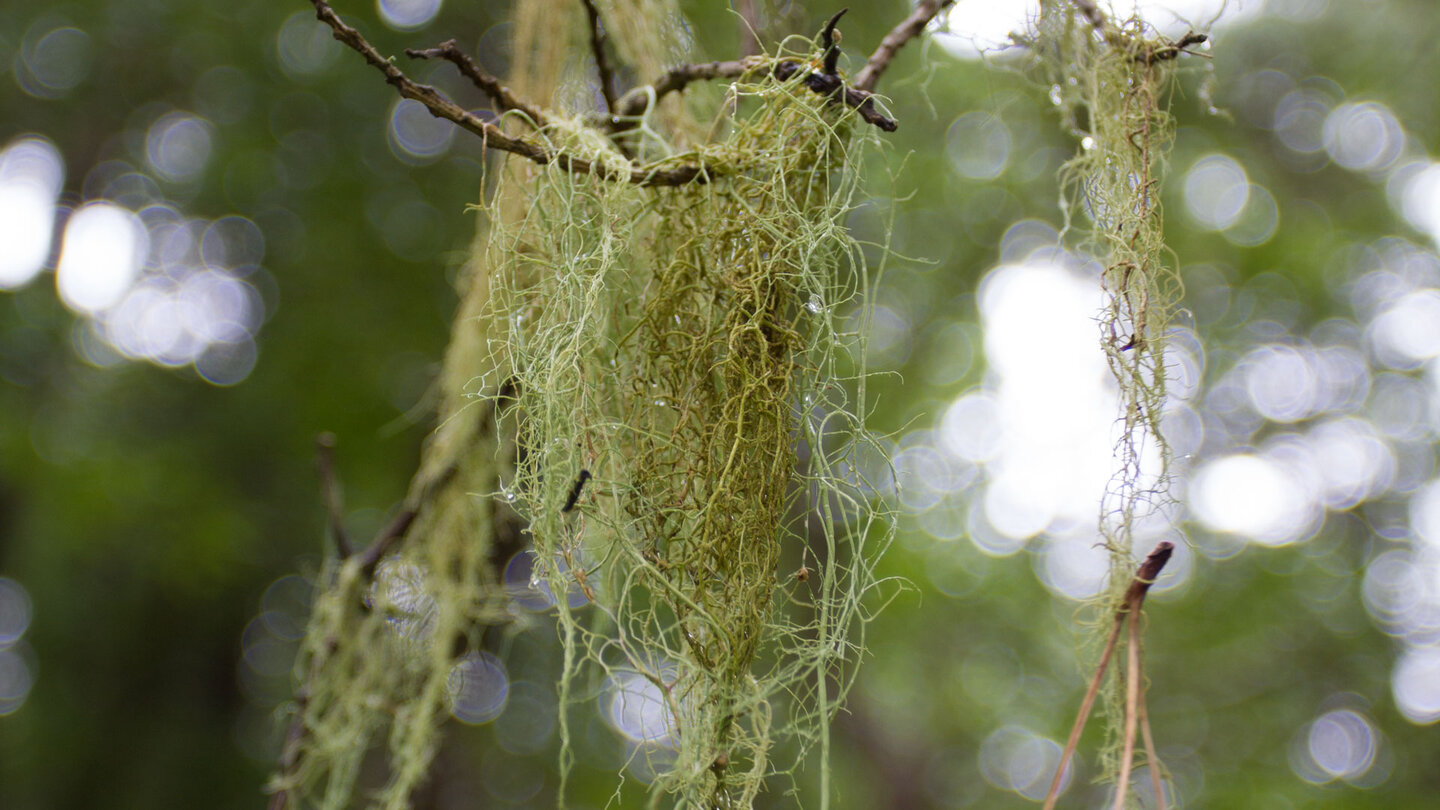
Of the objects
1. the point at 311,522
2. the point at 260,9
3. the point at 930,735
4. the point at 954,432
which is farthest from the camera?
the point at 930,735

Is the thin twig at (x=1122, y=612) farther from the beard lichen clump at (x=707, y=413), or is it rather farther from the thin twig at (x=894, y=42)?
the thin twig at (x=894, y=42)

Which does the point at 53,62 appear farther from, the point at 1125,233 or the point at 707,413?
the point at 1125,233

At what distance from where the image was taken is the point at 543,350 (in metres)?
0.55

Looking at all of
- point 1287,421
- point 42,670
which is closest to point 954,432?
point 1287,421

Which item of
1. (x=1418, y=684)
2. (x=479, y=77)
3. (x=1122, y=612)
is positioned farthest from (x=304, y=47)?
(x=1418, y=684)

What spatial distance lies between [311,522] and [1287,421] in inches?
134

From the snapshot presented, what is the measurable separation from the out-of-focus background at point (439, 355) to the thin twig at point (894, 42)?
4.77 feet

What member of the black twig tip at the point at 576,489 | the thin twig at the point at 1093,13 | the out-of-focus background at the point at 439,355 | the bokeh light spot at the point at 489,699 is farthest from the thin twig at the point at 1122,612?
the bokeh light spot at the point at 489,699

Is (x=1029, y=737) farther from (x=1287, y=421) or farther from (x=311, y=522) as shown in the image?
(x=311, y=522)

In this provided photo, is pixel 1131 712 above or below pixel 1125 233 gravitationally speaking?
below

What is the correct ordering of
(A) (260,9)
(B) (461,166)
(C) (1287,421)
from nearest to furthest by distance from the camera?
(A) (260,9) → (B) (461,166) → (C) (1287,421)

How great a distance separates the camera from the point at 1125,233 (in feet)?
1.76

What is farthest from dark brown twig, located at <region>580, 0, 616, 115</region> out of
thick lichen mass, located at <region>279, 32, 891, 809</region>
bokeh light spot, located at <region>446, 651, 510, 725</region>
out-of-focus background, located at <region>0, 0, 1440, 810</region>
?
bokeh light spot, located at <region>446, 651, 510, 725</region>

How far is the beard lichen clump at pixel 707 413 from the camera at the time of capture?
0.49 meters
